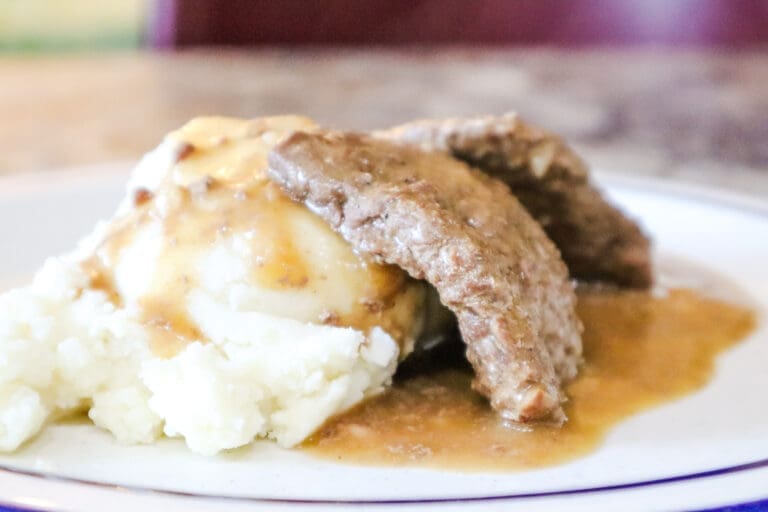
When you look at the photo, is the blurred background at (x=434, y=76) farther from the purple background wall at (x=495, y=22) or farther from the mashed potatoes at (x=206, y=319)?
the mashed potatoes at (x=206, y=319)

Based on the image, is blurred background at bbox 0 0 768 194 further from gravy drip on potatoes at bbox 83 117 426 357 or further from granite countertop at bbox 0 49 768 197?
gravy drip on potatoes at bbox 83 117 426 357

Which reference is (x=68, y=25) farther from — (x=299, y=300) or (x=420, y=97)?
(x=299, y=300)

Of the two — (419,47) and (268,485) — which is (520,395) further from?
(419,47)

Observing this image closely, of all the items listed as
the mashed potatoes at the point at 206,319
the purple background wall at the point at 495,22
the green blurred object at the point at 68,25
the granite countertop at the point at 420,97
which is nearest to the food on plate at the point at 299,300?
the mashed potatoes at the point at 206,319

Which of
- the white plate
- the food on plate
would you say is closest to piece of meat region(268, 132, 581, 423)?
the food on plate

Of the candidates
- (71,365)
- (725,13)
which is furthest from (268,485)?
(725,13)
